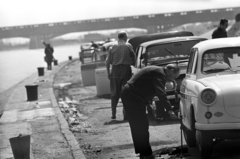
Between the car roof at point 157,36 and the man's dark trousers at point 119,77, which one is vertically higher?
the car roof at point 157,36

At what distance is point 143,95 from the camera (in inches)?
270

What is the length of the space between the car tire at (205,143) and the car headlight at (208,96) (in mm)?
392

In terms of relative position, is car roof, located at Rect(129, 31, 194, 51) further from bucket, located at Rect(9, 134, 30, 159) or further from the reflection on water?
bucket, located at Rect(9, 134, 30, 159)

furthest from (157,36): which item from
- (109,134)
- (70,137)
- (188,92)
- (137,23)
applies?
(137,23)

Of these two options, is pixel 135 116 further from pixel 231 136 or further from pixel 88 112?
pixel 88 112

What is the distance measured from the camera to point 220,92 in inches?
260

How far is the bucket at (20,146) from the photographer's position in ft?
23.4

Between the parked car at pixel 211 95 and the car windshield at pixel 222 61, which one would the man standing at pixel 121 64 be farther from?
the car windshield at pixel 222 61

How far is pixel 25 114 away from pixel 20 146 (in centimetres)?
614

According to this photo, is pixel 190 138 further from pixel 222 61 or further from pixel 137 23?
pixel 137 23

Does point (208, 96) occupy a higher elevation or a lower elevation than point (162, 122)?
higher

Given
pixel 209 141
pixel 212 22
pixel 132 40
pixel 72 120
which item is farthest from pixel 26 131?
pixel 212 22

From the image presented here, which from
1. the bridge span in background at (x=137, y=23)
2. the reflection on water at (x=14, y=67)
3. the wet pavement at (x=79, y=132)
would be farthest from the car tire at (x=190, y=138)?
the bridge span in background at (x=137, y=23)

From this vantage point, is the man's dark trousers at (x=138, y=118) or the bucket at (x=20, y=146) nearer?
the man's dark trousers at (x=138, y=118)
